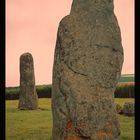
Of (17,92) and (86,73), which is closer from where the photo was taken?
(86,73)

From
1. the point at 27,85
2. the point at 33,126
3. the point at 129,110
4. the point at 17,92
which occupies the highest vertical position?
the point at 27,85

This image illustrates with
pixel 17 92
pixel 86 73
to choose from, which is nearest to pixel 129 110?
pixel 86 73

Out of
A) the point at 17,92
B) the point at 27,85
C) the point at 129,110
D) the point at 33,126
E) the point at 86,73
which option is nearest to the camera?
the point at 86,73

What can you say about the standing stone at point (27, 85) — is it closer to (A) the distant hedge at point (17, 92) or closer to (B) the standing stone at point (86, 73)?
(A) the distant hedge at point (17, 92)

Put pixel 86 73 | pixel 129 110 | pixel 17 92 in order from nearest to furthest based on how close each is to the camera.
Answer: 1. pixel 86 73
2. pixel 129 110
3. pixel 17 92

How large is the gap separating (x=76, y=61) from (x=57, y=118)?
156 centimetres

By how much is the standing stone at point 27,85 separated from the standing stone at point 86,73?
51.2ft

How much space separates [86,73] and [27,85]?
639 inches

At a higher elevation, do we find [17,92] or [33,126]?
[17,92]

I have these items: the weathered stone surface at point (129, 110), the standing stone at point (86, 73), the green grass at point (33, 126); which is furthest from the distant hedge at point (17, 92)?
the standing stone at point (86, 73)

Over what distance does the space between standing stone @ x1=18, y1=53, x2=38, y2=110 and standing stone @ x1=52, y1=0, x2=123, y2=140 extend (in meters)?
15.6

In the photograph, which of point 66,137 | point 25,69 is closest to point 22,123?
point 25,69

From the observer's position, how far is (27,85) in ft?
92.2

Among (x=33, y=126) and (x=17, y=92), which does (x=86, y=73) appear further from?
(x=17, y=92)
